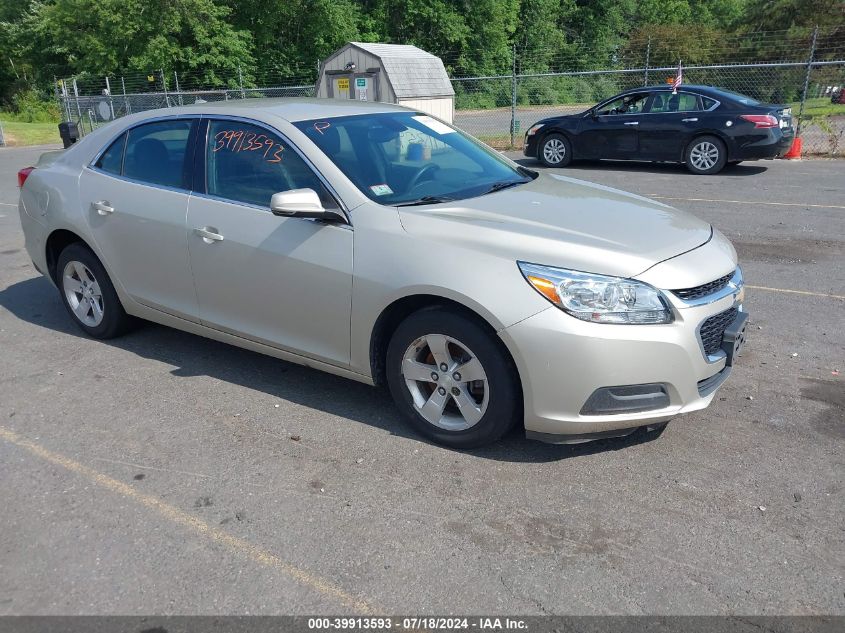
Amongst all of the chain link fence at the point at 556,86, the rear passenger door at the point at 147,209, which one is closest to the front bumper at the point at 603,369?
the rear passenger door at the point at 147,209

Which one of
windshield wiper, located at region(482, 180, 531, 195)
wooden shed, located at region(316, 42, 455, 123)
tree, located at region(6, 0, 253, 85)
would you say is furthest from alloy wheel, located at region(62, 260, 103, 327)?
tree, located at region(6, 0, 253, 85)

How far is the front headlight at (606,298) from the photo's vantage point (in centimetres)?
321

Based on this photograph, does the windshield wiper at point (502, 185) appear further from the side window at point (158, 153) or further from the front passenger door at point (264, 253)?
the side window at point (158, 153)

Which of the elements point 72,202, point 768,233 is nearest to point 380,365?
point 72,202

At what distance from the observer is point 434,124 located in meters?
4.86

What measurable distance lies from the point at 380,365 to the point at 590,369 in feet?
3.82

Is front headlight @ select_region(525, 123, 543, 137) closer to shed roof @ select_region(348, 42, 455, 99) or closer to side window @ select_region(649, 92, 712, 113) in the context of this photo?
side window @ select_region(649, 92, 712, 113)

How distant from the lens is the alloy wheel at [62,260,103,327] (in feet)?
17.0

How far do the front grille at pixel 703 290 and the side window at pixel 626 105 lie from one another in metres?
10.5

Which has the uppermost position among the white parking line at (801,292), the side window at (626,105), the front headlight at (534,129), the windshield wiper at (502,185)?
the windshield wiper at (502,185)

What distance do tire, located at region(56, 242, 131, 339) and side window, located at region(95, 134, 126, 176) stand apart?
58cm

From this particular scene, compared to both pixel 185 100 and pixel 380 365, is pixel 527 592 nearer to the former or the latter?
pixel 380 365

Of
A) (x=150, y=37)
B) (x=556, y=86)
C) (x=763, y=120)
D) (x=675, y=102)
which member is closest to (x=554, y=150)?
(x=675, y=102)

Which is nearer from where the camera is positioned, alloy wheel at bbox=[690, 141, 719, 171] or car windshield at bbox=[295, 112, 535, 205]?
car windshield at bbox=[295, 112, 535, 205]
